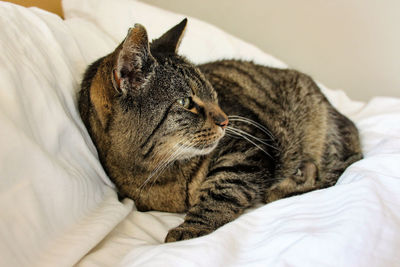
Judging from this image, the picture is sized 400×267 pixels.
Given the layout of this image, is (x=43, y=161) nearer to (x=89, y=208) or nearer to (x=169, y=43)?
(x=89, y=208)

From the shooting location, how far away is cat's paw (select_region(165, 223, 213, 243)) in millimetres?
862

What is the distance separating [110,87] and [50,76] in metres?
0.24

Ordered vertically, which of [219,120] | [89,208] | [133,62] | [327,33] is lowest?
[89,208]

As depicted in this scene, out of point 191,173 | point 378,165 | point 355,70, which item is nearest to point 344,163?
point 378,165

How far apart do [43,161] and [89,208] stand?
21 cm

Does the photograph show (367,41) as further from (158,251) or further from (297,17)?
(158,251)

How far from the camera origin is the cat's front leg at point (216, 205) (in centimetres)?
89

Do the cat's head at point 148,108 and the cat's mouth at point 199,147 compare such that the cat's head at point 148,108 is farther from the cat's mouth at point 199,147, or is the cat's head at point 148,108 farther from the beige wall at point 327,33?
the beige wall at point 327,33

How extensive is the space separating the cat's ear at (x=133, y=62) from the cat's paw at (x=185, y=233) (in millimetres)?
437

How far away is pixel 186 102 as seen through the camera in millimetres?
971

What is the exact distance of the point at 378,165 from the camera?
3.14 feet

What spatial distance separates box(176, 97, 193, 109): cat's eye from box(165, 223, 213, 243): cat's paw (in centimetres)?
38

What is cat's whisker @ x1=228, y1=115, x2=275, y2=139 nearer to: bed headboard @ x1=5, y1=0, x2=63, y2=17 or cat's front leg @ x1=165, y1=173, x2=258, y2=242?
cat's front leg @ x1=165, y1=173, x2=258, y2=242

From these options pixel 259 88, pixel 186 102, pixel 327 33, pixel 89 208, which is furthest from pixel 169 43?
pixel 327 33
